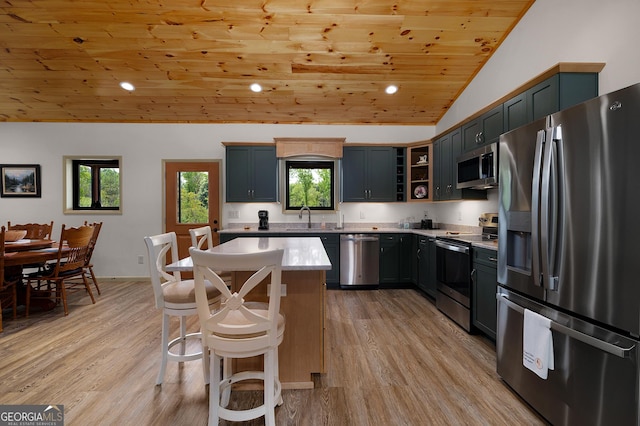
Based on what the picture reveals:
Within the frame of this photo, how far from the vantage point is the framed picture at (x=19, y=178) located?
16.3 feet

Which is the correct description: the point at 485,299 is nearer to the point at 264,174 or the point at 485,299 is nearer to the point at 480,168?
the point at 480,168

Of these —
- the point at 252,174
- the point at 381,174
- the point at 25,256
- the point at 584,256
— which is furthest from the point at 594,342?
the point at 25,256

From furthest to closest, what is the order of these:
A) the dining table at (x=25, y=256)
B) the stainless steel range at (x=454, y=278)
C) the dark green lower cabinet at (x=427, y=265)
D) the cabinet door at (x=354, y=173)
→ the cabinet door at (x=354, y=173) < the dark green lower cabinet at (x=427, y=265) < the dining table at (x=25, y=256) < the stainless steel range at (x=454, y=278)

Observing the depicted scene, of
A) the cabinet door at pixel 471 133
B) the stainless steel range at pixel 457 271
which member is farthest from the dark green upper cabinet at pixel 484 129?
the stainless steel range at pixel 457 271

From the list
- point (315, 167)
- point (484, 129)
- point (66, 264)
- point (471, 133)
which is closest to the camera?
point (484, 129)

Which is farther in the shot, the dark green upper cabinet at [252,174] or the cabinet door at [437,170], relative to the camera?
the dark green upper cabinet at [252,174]

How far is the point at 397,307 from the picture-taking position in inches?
149

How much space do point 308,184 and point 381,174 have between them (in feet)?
4.18

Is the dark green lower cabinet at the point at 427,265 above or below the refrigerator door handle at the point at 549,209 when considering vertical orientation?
below

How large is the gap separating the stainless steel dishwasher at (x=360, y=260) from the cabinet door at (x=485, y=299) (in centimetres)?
180

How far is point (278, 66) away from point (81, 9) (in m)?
2.10

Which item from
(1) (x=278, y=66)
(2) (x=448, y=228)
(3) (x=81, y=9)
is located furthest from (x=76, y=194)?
(2) (x=448, y=228)

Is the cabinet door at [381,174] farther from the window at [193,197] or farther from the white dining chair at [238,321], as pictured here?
the white dining chair at [238,321]

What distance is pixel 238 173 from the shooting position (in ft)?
15.9
